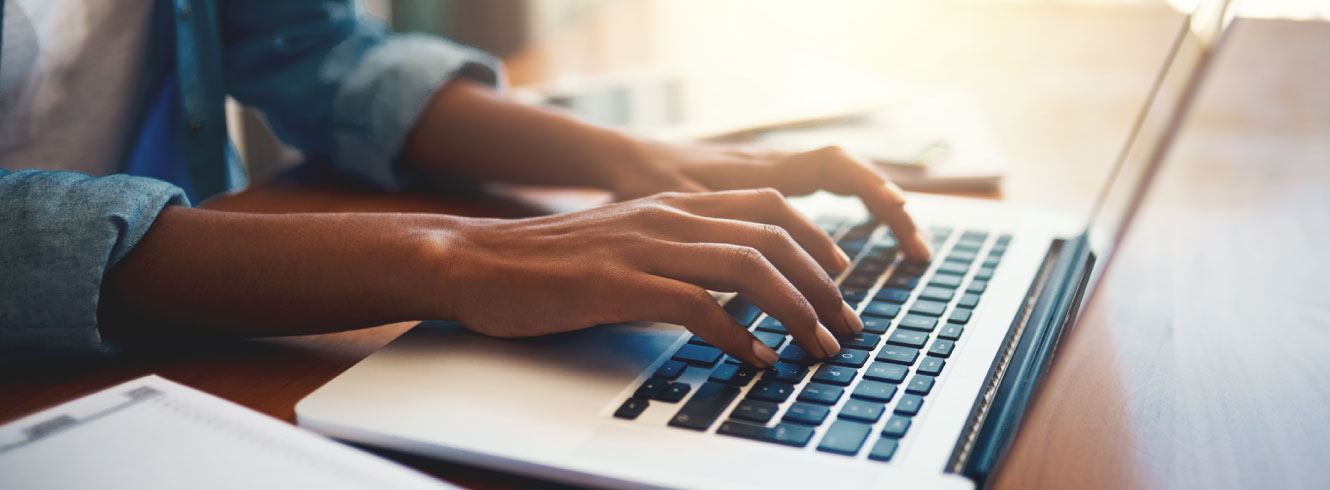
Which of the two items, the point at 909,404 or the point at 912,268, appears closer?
the point at 909,404

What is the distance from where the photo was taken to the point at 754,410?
0.43 m

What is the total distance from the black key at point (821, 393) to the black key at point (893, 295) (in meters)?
0.14

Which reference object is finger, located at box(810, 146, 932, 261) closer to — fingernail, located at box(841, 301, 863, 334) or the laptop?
the laptop

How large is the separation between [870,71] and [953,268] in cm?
87

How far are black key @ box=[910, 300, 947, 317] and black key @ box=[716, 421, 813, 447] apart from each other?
17 centimetres

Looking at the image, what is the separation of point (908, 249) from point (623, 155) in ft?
0.91

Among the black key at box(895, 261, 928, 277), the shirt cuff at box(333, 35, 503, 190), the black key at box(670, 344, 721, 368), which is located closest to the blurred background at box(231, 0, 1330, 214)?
the shirt cuff at box(333, 35, 503, 190)

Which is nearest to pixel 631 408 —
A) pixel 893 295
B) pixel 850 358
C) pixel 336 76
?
pixel 850 358

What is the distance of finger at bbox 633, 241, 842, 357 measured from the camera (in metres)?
0.49

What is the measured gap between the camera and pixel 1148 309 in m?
0.61

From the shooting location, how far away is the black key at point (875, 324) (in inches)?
20.7

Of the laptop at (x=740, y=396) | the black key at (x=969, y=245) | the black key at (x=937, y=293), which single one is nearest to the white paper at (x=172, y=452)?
the laptop at (x=740, y=396)

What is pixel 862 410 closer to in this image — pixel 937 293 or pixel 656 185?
pixel 937 293

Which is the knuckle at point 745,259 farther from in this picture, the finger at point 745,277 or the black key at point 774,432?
the black key at point 774,432
